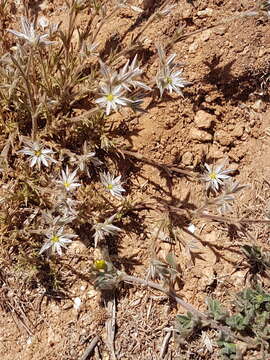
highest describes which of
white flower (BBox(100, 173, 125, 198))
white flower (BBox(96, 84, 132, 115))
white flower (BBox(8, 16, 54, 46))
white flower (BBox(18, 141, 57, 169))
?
white flower (BBox(8, 16, 54, 46))

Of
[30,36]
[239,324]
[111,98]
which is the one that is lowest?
[239,324]

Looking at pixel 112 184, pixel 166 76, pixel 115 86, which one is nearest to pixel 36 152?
pixel 112 184

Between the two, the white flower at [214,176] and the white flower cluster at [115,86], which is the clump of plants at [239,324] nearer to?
the white flower at [214,176]

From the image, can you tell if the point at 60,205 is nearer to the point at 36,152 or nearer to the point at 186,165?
the point at 36,152

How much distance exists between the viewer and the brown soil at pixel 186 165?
137 inches

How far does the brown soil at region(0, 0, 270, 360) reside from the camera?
11.4 ft

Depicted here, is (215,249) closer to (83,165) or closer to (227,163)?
(227,163)

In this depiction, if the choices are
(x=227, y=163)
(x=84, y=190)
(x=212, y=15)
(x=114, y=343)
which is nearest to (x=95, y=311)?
(x=114, y=343)

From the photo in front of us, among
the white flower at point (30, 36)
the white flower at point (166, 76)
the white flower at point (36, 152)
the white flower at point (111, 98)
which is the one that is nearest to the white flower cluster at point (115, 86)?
the white flower at point (111, 98)

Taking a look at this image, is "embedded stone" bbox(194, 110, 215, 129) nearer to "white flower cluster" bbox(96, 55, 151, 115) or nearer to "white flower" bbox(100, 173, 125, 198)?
"white flower" bbox(100, 173, 125, 198)

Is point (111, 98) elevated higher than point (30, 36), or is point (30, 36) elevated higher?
A: point (30, 36)

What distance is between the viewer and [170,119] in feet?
12.1

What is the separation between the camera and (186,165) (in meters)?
3.73

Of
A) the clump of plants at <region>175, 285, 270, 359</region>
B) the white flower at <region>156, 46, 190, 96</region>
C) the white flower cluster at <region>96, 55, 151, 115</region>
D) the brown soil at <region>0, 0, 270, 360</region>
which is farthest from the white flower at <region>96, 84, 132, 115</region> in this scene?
the clump of plants at <region>175, 285, 270, 359</region>
